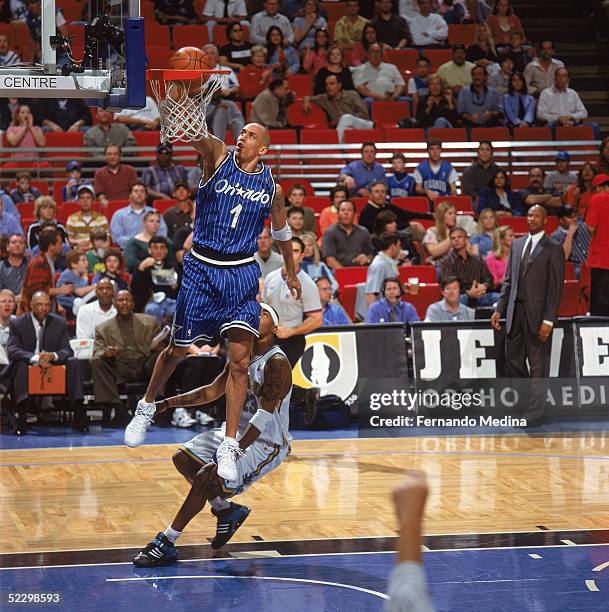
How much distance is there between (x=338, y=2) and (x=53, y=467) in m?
10.6

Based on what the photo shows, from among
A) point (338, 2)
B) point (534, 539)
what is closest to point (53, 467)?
point (534, 539)

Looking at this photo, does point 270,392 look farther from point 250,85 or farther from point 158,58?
point 250,85

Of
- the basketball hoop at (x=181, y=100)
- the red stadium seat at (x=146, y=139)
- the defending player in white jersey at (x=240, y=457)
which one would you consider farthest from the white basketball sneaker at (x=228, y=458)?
the red stadium seat at (x=146, y=139)

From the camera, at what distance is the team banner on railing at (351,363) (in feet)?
37.7

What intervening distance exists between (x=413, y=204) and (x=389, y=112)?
7.49 ft

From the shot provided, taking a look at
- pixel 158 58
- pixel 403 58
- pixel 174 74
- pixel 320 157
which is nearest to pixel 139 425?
pixel 174 74

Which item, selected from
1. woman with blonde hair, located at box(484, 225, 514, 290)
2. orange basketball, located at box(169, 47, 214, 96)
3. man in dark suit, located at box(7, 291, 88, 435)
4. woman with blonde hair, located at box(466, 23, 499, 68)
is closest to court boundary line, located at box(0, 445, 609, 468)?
man in dark suit, located at box(7, 291, 88, 435)

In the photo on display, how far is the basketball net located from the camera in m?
6.40

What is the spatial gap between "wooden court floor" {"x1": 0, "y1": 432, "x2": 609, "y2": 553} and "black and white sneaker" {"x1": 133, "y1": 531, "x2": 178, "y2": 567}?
0.54 metres

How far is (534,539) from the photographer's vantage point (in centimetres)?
734

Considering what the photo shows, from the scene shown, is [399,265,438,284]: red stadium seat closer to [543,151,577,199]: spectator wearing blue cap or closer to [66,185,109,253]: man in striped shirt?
[66,185,109,253]: man in striped shirt

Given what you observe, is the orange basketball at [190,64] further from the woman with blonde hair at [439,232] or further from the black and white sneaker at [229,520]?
the woman with blonde hair at [439,232]

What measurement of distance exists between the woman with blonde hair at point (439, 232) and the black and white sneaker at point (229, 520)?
673 centimetres

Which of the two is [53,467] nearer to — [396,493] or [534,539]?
[534,539]
